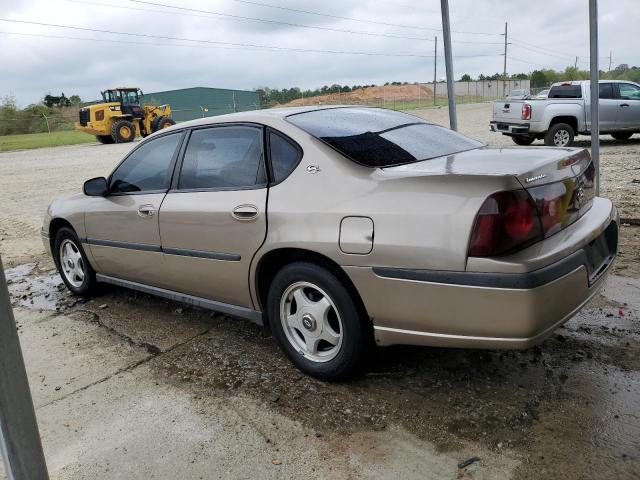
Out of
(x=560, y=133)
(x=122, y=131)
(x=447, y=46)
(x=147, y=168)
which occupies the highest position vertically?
(x=122, y=131)

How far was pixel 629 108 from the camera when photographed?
14.1 metres

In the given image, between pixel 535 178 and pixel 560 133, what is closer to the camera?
pixel 535 178

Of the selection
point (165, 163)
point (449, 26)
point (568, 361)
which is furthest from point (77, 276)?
point (449, 26)

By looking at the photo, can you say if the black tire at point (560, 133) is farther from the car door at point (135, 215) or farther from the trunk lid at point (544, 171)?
the car door at point (135, 215)

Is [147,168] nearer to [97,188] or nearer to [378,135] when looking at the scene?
[97,188]

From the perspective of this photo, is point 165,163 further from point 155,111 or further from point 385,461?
point 155,111

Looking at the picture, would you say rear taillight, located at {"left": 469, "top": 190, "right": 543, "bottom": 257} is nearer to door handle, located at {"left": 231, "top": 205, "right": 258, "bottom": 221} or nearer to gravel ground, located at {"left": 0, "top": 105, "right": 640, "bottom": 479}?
gravel ground, located at {"left": 0, "top": 105, "right": 640, "bottom": 479}

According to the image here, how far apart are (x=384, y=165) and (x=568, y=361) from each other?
1.58 metres

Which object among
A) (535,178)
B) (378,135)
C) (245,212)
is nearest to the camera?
(535,178)

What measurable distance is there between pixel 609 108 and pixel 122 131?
20.8 meters

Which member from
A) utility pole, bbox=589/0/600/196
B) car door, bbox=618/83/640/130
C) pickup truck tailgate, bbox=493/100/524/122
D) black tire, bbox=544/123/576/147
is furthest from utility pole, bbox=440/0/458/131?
car door, bbox=618/83/640/130

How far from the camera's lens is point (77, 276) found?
5043mm

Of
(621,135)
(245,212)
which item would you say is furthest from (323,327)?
(621,135)

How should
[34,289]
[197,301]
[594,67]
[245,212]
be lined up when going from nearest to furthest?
[245,212] < [197,301] < [34,289] < [594,67]
